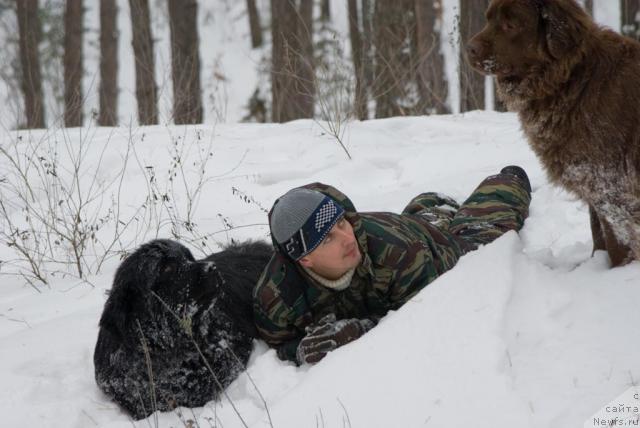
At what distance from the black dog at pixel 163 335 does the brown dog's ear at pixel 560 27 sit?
1971 millimetres

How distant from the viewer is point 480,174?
5.64m

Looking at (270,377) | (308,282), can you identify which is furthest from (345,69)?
(270,377)

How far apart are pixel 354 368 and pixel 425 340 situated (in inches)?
12.2

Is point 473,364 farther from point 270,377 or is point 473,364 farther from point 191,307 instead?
point 191,307

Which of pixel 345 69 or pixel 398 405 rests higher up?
pixel 345 69

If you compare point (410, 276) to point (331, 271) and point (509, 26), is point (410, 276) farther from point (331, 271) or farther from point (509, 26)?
point (509, 26)

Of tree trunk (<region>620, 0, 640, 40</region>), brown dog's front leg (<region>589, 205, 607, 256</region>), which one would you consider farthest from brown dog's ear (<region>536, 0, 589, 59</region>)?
tree trunk (<region>620, 0, 640, 40</region>)

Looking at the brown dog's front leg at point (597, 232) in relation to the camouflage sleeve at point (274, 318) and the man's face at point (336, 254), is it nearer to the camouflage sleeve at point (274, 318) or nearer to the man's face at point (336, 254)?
the man's face at point (336, 254)

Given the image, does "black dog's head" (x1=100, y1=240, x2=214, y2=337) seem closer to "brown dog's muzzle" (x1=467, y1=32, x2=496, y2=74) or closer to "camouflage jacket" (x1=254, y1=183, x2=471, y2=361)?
"camouflage jacket" (x1=254, y1=183, x2=471, y2=361)

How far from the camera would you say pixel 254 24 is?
66.6ft

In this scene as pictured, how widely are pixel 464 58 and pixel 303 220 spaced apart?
20.4 feet

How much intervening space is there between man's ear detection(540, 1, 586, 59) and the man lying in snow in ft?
3.96

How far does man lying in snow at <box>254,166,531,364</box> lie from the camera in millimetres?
3195

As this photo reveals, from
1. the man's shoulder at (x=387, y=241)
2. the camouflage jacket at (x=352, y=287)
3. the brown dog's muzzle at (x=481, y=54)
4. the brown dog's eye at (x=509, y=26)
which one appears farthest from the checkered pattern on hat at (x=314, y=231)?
the brown dog's eye at (x=509, y=26)
